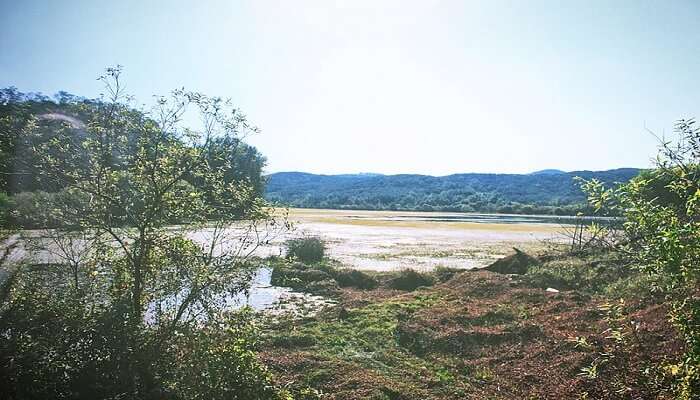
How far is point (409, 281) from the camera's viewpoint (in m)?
25.3

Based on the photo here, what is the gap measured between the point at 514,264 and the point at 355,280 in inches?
372

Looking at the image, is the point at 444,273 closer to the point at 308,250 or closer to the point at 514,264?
the point at 514,264

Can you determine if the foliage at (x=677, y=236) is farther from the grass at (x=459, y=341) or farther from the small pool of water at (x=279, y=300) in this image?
the small pool of water at (x=279, y=300)

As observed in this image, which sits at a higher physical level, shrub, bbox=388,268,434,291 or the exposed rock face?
the exposed rock face

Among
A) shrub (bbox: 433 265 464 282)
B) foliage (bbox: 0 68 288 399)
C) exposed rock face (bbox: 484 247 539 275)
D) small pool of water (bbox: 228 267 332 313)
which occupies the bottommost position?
small pool of water (bbox: 228 267 332 313)

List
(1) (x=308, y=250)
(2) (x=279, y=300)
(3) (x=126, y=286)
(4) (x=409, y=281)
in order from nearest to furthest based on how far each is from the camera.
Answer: (3) (x=126, y=286) < (2) (x=279, y=300) < (4) (x=409, y=281) < (1) (x=308, y=250)

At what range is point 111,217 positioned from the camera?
8.41 m

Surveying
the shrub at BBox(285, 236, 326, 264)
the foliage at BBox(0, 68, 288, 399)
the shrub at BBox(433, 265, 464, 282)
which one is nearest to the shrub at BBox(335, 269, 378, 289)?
the shrub at BBox(433, 265, 464, 282)

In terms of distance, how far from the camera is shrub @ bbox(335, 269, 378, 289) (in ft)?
83.4

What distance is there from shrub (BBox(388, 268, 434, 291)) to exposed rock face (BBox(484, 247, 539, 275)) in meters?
4.72

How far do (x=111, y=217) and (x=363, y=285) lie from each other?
18.2 m

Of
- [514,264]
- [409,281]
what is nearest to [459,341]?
[409,281]

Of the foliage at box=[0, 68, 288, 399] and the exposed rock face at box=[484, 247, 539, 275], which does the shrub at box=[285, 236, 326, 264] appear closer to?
the exposed rock face at box=[484, 247, 539, 275]

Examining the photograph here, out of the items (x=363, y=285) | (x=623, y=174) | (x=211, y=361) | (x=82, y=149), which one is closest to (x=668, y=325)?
(x=211, y=361)
